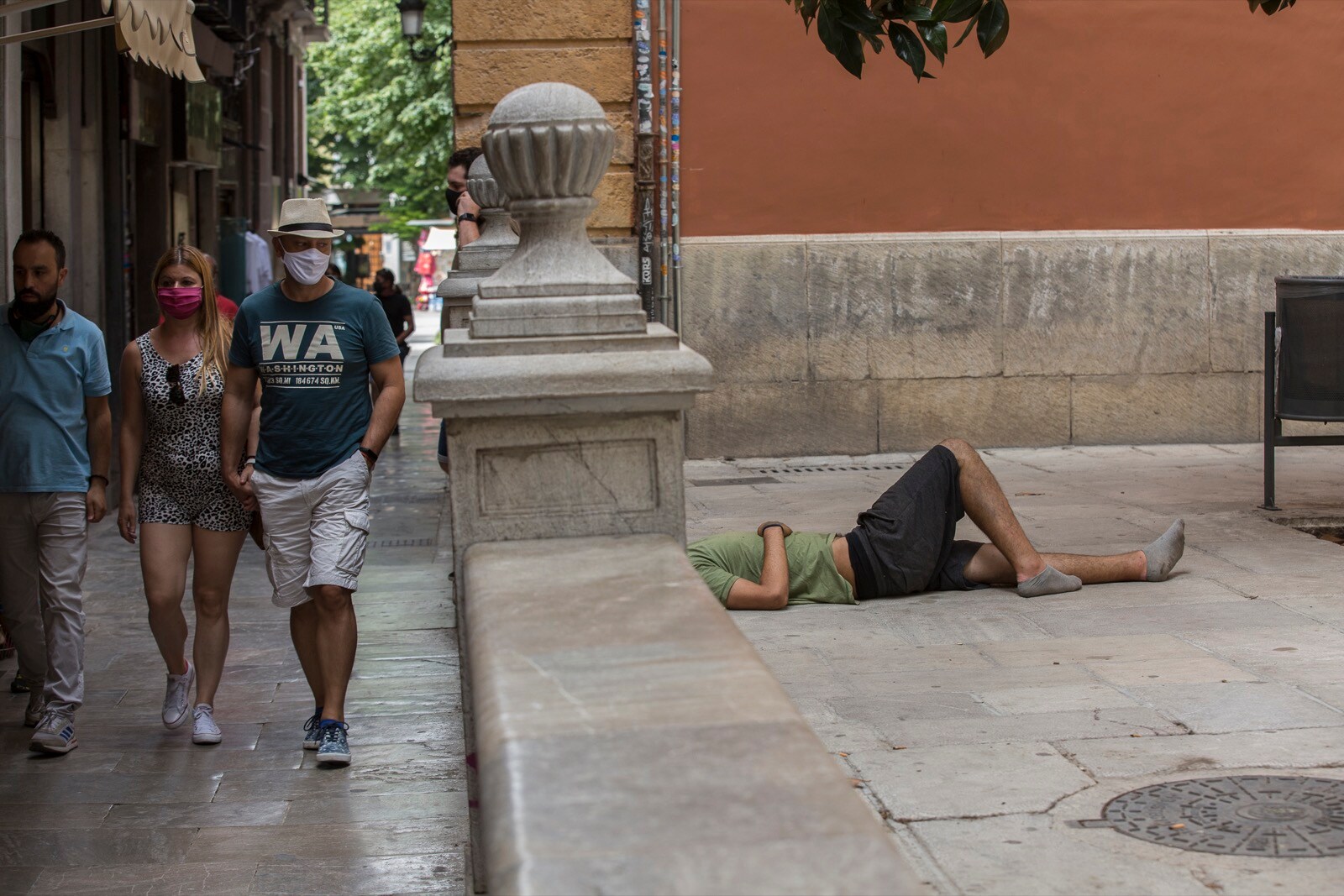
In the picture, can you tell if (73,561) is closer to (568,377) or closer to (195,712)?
(195,712)

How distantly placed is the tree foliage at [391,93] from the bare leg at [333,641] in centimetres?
2457

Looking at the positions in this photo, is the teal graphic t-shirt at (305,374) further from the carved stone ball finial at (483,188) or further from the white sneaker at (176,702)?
the carved stone ball finial at (483,188)

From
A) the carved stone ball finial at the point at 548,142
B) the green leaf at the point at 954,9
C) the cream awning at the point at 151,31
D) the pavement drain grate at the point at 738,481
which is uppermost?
the cream awning at the point at 151,31

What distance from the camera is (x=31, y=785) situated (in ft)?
17.0

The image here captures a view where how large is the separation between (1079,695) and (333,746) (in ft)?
8.22

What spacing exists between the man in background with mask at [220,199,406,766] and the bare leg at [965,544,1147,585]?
2749 millimetres

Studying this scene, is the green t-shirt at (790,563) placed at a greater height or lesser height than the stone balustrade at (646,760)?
lesser

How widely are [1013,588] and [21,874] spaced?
4.18 meters

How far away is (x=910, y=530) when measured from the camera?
21.6 ft

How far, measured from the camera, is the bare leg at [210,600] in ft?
19.0

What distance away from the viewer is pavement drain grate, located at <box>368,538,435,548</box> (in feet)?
31.4

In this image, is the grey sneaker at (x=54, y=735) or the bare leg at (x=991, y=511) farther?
the bare leg at (x=991, y=511)

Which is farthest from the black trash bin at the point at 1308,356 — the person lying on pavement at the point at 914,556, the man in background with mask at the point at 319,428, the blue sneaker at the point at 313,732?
the blue sneaker at the point at 313,732

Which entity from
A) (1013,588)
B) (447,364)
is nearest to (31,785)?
(447,364)
